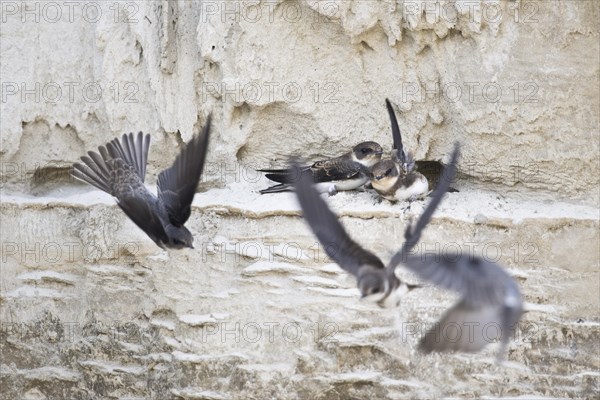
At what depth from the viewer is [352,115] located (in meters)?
5.50

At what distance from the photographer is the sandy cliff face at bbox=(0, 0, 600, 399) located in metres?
4.86

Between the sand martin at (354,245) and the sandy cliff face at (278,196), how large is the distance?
0.97m

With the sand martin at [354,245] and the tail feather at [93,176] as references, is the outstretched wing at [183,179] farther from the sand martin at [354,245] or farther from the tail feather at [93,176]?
the sand martin at [354,245]

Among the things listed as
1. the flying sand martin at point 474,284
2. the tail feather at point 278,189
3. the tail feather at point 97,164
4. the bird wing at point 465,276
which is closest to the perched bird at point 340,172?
the tail feather at point 278,189

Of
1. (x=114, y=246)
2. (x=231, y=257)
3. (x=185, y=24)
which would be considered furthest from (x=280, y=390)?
(x=185, y=24)

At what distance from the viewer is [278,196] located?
526cm

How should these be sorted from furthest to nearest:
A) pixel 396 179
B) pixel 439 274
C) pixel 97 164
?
pixel 396 179, pixel 97 164, pixel 439 274

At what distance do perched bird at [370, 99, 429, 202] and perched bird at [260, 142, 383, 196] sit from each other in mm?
104

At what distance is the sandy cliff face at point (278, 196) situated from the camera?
4859 mm

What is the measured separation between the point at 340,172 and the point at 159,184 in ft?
3.10

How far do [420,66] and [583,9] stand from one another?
79cm

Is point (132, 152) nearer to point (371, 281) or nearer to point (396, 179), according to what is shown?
point (396, 179)

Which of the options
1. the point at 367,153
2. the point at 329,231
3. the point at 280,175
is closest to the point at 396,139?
the point at 367,153

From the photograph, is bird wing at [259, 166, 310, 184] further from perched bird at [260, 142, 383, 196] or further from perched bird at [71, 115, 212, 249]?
perched bird at [71, 115, 212, 249]
